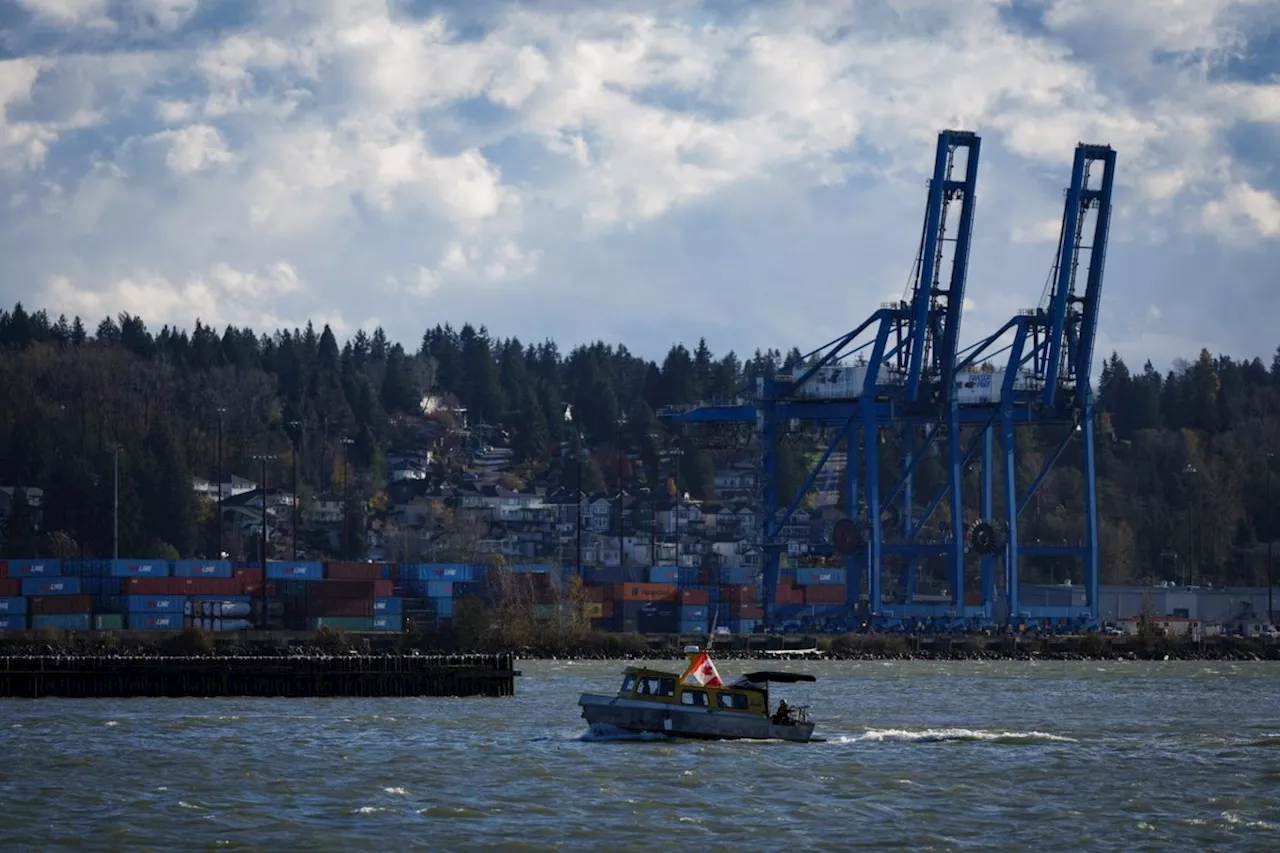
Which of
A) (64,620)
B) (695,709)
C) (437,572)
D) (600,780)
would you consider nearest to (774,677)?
(695,709)

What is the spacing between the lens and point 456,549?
18612 centimetres

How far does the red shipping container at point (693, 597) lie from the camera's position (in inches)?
5156

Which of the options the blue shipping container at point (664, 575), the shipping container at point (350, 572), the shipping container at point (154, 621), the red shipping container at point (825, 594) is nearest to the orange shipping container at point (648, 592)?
the blue shipping container at point (664, 575)

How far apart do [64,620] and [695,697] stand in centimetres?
7510

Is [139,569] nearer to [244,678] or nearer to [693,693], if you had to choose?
[244,678]

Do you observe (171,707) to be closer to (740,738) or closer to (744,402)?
(740,738)

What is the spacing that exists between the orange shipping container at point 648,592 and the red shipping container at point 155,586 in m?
24.7

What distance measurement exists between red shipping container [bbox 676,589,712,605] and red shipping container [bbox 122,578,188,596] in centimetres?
2820

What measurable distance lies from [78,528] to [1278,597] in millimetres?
89674

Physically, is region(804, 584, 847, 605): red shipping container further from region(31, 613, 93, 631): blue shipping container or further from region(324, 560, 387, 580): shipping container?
region(31, 613, 93, 631): blue shipping container

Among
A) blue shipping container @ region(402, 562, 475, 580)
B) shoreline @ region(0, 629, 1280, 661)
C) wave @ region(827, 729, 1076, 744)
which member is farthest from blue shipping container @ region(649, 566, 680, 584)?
wave @ region(827, 729, 1076, 744)

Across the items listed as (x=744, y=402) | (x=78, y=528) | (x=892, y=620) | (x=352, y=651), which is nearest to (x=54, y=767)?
(x=352, y=651)

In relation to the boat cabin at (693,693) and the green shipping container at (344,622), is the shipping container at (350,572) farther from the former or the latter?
the boat cabin at (693,693)

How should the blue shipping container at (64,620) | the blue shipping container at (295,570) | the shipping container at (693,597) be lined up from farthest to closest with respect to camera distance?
the shipping container at (693,597) → the blue shipping container at (295,570) → the blue shipping container at (64,620)
